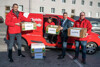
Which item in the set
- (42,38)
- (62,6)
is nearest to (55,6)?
(62,6)

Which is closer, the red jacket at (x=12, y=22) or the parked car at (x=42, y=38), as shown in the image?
the red jacket at (x=12, y=22)

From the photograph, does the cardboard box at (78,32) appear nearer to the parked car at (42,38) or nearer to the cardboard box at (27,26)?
the parked car at (42,38)

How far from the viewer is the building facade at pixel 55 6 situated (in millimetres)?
25844

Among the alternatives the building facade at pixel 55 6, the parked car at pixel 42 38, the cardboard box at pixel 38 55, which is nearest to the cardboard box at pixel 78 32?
the parked car at pixel 42 38

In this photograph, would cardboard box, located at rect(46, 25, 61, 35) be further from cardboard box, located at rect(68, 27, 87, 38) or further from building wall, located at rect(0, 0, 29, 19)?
building wall, located at rect(0, 0, 29, 19)

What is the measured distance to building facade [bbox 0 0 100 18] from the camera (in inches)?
1017

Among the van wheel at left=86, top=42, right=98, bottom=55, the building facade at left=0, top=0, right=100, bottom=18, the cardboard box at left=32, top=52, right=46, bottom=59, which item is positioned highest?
the building facade at left=0, top=0, right=100, bottom=18

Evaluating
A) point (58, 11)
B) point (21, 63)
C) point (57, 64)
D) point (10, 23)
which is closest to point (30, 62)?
point (21, 63)

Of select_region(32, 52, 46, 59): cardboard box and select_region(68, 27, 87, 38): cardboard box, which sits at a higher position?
select_region(68, 27, 87, 38): cardboard box

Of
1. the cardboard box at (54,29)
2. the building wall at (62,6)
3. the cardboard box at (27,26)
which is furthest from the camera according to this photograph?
the building wall at (62,6)

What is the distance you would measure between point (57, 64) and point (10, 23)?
227cm

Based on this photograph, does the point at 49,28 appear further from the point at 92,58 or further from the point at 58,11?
the point at 58,11

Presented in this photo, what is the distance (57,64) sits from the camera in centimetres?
450

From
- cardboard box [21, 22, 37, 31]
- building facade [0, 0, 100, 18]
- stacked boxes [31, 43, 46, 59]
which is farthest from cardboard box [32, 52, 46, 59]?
building facade [0, 0, 100, 18]
